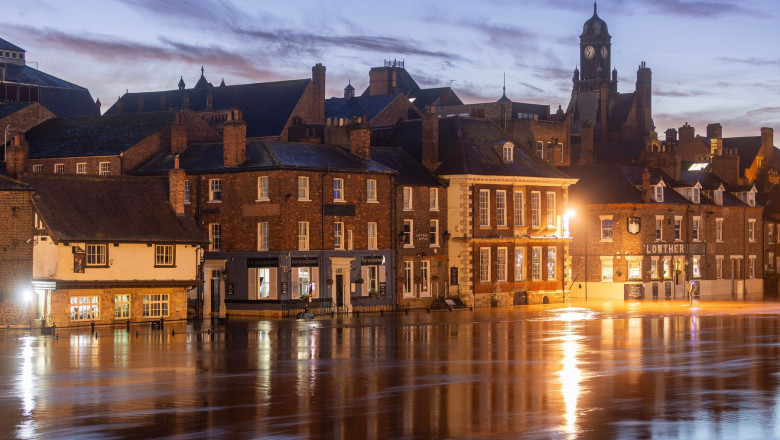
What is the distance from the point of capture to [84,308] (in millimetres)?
59031

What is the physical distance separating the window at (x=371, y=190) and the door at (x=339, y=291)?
4.86 metres

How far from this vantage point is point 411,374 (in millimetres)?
38500

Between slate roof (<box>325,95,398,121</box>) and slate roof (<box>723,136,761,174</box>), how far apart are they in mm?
36262

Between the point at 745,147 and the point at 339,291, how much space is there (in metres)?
65.9

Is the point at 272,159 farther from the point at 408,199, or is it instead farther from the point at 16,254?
the point at 16,254

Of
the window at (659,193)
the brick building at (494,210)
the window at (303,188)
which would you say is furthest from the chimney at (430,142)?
the window at (659,193)

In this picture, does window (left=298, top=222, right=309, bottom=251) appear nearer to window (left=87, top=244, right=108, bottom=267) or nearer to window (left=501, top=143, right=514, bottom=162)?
window (left=87, top=244, right=108, bottom=267)

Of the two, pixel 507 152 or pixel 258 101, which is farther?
pixel 258 101

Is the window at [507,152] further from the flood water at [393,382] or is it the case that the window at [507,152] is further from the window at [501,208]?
the flood water at [393,382]

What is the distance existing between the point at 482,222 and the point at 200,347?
31699mm

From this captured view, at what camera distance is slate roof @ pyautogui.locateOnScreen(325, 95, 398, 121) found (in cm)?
10200

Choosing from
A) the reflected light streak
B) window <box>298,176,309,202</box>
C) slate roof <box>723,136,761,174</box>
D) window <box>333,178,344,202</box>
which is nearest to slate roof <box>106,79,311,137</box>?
window <box>333,178,344,202</box>


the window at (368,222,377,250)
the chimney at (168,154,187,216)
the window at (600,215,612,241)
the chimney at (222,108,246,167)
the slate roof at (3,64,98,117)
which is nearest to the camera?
the chimney at (168,154,187,216)

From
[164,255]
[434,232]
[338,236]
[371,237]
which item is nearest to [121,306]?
[164,255]
